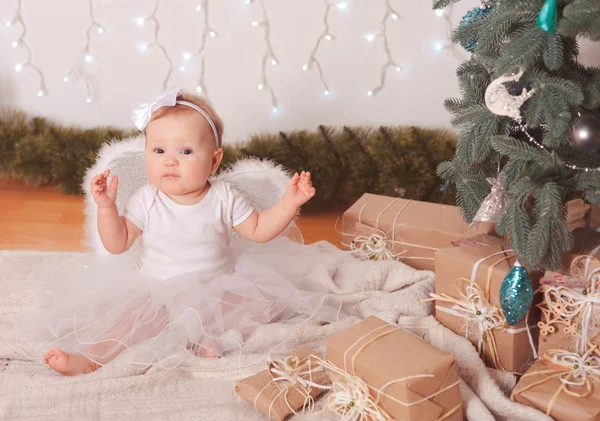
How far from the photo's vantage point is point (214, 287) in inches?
60.1

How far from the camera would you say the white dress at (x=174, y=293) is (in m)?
1.43

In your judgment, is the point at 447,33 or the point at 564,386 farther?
the point at 447,33

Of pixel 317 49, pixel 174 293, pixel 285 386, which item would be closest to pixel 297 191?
pixel 174 293

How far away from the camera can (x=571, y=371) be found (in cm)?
119

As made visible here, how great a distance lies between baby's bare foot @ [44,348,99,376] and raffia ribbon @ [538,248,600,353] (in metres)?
0.93

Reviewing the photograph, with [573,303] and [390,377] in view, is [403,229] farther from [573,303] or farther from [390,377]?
[390,377]

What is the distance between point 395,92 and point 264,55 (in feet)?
1.59

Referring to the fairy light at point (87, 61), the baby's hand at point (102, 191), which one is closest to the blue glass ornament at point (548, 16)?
the baby's hand at point (102, 191)

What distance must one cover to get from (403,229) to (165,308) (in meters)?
0.68

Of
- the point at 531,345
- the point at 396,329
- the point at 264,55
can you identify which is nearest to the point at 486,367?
the point at 531,345

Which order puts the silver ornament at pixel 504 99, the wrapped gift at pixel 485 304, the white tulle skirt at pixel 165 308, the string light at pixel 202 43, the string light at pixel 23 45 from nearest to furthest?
1. the silver ornament at pixel 504 99
2. the wrapped gift at pixel 485 304
3. the white tulle skirt at pixel 165 308
4. the string light at pixel 202 43
5. the string light at pixel 23 45

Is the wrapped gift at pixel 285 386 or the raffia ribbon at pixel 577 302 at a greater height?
the raffia ribbon at pixel 577 302

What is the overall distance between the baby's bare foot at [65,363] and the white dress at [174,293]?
29 mm

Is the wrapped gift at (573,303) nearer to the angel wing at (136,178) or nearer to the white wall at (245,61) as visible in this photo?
the angel wing at (136,178)
